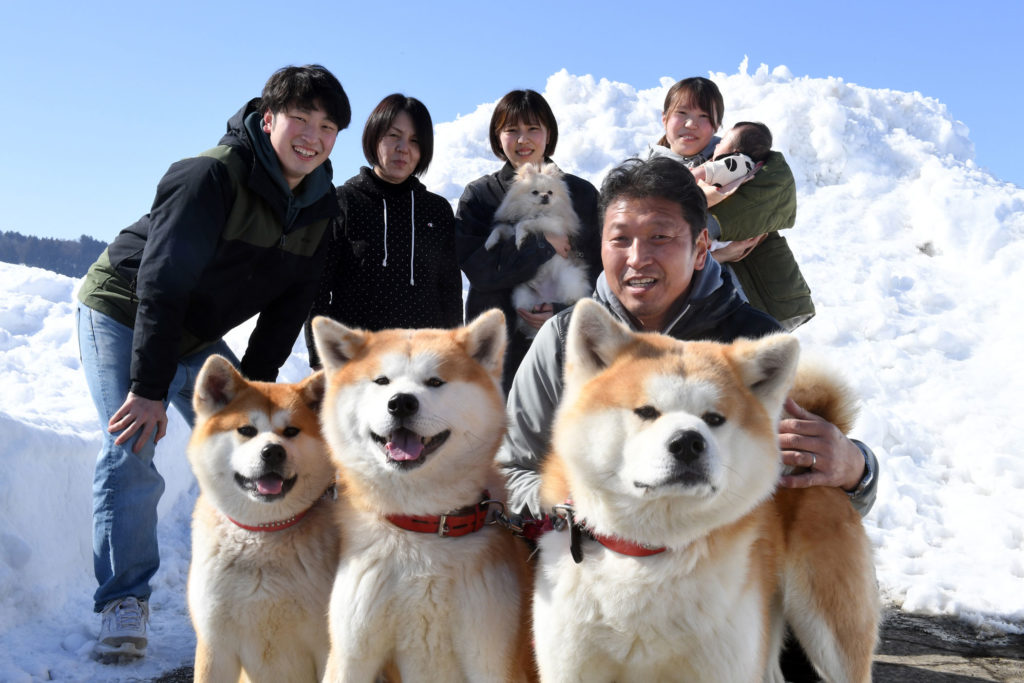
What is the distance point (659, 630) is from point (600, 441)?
1.49 feet

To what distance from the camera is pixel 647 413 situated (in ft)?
5.61

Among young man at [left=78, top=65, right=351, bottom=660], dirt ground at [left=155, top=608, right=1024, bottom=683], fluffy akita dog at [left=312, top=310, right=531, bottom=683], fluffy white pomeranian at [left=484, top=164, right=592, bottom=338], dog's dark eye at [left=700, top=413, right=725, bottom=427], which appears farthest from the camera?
fluffy white pomeranian at [left=484, top=164, right=592, bottom=338]

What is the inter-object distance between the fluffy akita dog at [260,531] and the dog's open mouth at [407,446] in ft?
1.43

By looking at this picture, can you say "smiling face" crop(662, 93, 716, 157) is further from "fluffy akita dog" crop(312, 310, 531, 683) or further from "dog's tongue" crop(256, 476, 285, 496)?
"dog's tongue" crop(256, 476, 285, 496)

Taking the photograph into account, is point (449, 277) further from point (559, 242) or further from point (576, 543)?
point (576, 543)

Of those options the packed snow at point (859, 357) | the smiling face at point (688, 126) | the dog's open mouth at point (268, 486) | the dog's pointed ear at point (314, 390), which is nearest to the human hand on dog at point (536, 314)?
the smiling face at point (688, 126)

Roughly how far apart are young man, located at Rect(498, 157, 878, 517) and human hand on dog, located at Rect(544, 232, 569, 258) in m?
1.69

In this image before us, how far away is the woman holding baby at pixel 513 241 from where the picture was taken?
13.2ft

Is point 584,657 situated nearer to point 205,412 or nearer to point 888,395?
point 205,412

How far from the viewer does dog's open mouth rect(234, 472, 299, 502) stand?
87.2 inches

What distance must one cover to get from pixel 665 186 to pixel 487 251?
168 centimetres

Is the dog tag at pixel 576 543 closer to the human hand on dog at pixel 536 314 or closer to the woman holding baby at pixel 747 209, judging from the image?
the woman holding baby at pixel 747 209

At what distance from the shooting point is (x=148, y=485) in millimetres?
3020

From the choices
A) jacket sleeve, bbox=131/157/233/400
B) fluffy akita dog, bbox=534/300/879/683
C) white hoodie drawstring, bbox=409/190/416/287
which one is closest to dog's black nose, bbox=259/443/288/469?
jacket sleeve, bbox=131/157/233/400
